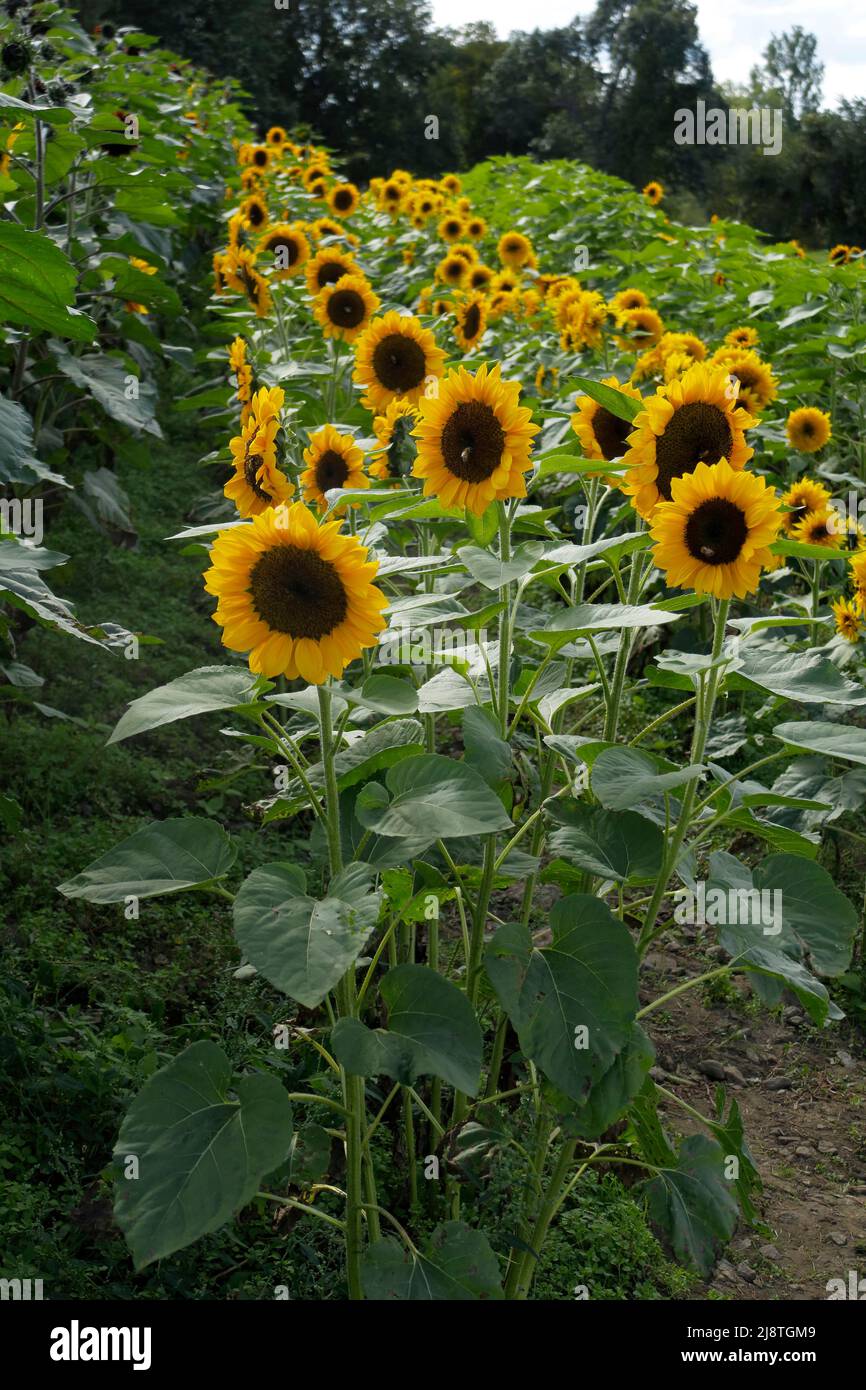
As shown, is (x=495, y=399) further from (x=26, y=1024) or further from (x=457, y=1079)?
(x=26, y=1024)

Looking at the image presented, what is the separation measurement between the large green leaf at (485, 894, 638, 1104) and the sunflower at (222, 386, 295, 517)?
33.4 inches

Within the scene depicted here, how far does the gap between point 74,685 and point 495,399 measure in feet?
8.79

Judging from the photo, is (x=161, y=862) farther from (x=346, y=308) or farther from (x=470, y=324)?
(x=470, y=324)

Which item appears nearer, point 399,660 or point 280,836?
point 399,660

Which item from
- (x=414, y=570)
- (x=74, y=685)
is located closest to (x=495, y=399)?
(x=414, y=570)

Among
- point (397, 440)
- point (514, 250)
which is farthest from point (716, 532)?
point (514, 250)

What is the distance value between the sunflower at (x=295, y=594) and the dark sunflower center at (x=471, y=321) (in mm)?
3315

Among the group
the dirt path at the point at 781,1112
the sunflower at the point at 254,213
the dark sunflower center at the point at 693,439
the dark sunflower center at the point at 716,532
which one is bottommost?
the dirt path at the point at 781,1112

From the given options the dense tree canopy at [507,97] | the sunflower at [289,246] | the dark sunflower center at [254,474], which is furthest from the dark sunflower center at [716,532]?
the dense tree canopy at [507,97]

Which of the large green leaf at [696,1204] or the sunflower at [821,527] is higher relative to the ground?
the sunflower at [821,527]

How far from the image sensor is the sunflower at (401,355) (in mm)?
2934

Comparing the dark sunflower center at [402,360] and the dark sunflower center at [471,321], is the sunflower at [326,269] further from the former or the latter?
the dark sunflower center at [402,360]
